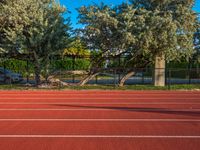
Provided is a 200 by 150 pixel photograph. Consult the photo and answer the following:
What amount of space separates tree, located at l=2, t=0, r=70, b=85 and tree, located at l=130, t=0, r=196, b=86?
508 cm

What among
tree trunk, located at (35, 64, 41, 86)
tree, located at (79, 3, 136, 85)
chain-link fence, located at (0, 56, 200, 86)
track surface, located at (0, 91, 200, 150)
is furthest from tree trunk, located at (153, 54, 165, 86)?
track surface, located at (0, 91, 200, 150)

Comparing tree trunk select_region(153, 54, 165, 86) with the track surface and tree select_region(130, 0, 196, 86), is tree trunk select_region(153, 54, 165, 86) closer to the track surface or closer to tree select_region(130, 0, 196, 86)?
tree select_region(130, 0, 196, 86)

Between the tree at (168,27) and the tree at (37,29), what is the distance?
508 cm

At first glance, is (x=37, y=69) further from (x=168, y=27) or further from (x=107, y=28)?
(x=168, y=27)

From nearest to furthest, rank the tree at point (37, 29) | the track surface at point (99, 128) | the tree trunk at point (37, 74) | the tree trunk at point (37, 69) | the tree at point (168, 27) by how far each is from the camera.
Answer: the track surface at point (99, 128) < the tree at point (168, 27) < the tree at point (37, 29) < the tree trunk at point (37, 69) < the tree trunk at point (37, 74)

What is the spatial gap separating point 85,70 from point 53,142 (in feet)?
70.2

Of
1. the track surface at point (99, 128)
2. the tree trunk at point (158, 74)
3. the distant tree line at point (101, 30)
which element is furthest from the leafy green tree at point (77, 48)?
the track surface at point (99, 128)

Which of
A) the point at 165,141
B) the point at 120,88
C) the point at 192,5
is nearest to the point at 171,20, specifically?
the point at 192,5

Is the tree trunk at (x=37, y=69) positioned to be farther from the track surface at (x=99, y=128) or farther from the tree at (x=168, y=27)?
the track surface at (x=99, y=128)

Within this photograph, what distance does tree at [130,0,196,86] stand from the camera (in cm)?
2636

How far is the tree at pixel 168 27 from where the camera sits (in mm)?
26359

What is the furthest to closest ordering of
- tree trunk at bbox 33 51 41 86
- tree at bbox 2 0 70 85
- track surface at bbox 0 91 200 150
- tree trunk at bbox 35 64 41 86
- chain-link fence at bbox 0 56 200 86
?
chain-link fence at bbox 0 56 200 86 < tree trunk at bbox 35 64 41 86 < tree trunk at bbox 33 51 41 86 < tree at bbox 2 0 70 85 < track surface at bbox 0 91 200 150

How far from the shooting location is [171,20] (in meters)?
26.6

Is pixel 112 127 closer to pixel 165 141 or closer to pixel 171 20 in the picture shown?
pixel 165 141
